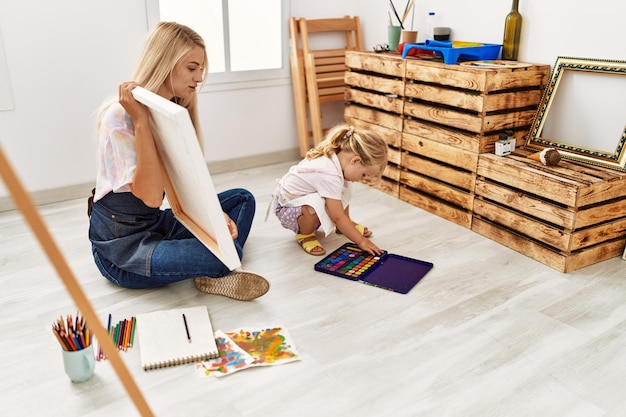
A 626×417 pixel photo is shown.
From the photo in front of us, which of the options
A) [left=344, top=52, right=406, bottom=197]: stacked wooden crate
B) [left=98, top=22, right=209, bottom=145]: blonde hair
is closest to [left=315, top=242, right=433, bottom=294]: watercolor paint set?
[left=344, top=52, right=406, bottom=197]: stacked wooden crate

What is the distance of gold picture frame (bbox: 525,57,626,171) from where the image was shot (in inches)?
95.6

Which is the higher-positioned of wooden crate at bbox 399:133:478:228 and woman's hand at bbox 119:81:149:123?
woman's hand at bbox 119:81:149:123

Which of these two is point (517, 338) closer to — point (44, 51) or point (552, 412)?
point (552, 412)

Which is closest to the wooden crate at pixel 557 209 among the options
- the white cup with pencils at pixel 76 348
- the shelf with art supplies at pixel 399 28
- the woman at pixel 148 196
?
the shelf with art supplies at pixel 399 28

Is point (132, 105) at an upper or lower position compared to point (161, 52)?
lower

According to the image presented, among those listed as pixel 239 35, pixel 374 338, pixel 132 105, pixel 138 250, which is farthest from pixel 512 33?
pixel 138 250

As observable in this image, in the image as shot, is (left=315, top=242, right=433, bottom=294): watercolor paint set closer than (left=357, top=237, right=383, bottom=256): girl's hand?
Yes

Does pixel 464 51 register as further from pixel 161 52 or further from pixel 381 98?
pixel 161 52

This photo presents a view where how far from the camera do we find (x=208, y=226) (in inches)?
65.1

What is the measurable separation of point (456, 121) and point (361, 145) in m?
0.64

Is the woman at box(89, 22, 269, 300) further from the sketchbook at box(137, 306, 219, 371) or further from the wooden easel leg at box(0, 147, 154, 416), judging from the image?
the wooden easel leg at box(0, 147, 154, 416)

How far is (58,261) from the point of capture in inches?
28.6

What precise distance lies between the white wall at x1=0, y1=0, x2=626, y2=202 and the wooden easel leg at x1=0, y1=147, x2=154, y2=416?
2.39m

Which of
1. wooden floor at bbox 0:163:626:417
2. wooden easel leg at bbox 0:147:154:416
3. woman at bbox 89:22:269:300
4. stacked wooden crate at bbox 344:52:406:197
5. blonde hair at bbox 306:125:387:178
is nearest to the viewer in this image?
wooden easel leg at bbox 0:147:154:416
